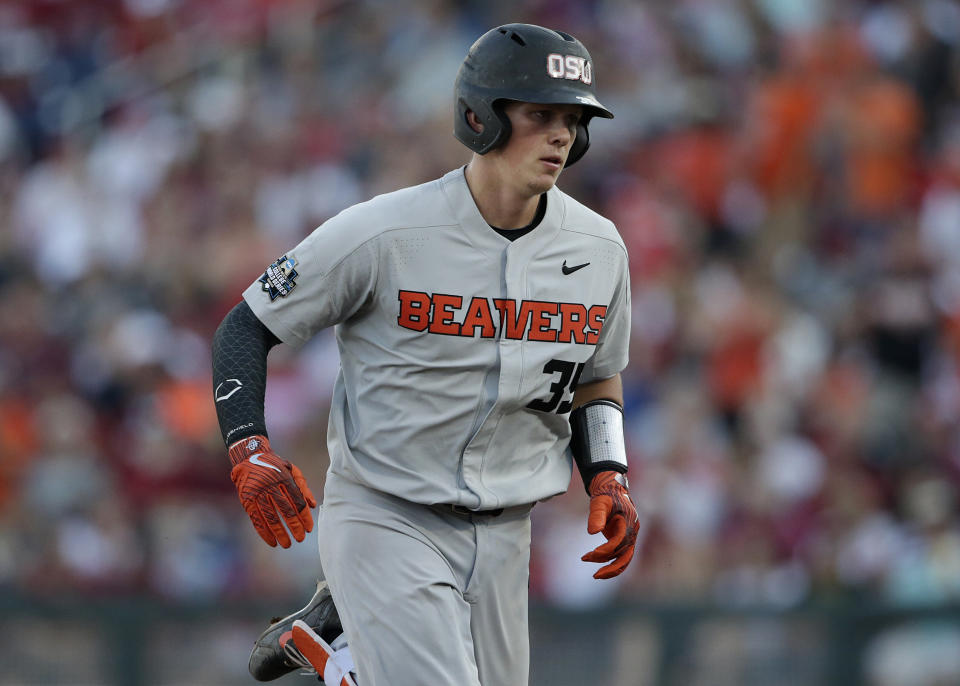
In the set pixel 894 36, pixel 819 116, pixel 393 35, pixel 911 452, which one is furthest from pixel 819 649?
pixel 393 35

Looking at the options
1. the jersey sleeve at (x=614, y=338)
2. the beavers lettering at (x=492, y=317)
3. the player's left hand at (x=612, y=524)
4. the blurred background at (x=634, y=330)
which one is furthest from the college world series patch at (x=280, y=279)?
the blurred background at (x=634, y=330)

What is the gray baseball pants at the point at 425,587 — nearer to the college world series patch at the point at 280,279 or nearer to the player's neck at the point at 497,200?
the college world series patch at the point at 280,279

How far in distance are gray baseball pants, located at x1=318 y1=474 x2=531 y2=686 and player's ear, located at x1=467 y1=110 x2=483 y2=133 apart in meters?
1.02

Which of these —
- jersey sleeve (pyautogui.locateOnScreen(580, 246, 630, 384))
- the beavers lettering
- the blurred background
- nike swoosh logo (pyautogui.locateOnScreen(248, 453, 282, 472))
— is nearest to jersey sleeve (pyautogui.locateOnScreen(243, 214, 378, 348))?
the beavers lettering

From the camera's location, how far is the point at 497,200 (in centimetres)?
420

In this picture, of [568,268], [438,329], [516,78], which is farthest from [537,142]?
[438,329]

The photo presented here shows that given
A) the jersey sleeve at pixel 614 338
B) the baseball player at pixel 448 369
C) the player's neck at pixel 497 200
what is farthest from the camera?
the jersey sleeve at pixel 614 338

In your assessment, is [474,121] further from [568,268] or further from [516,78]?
[568,268]

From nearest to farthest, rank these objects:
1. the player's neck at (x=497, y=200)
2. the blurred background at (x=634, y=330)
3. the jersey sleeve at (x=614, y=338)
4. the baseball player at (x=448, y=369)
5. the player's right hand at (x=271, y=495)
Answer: the player's right hand at (x=271, y=495) < the baseball player at (x=448, y=369) < the player's neck at (x=497, y=200) < the jersey sleeve at (x=614, y=338) < the blurred background at (x=634, y=330)

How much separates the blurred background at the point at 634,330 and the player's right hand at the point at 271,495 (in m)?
3.86

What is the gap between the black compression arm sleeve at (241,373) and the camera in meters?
4.04

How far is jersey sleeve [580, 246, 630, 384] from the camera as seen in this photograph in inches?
176

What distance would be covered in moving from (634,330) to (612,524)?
187 inches

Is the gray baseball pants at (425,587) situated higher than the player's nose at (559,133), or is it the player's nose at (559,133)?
the player's nose at (559,133)
